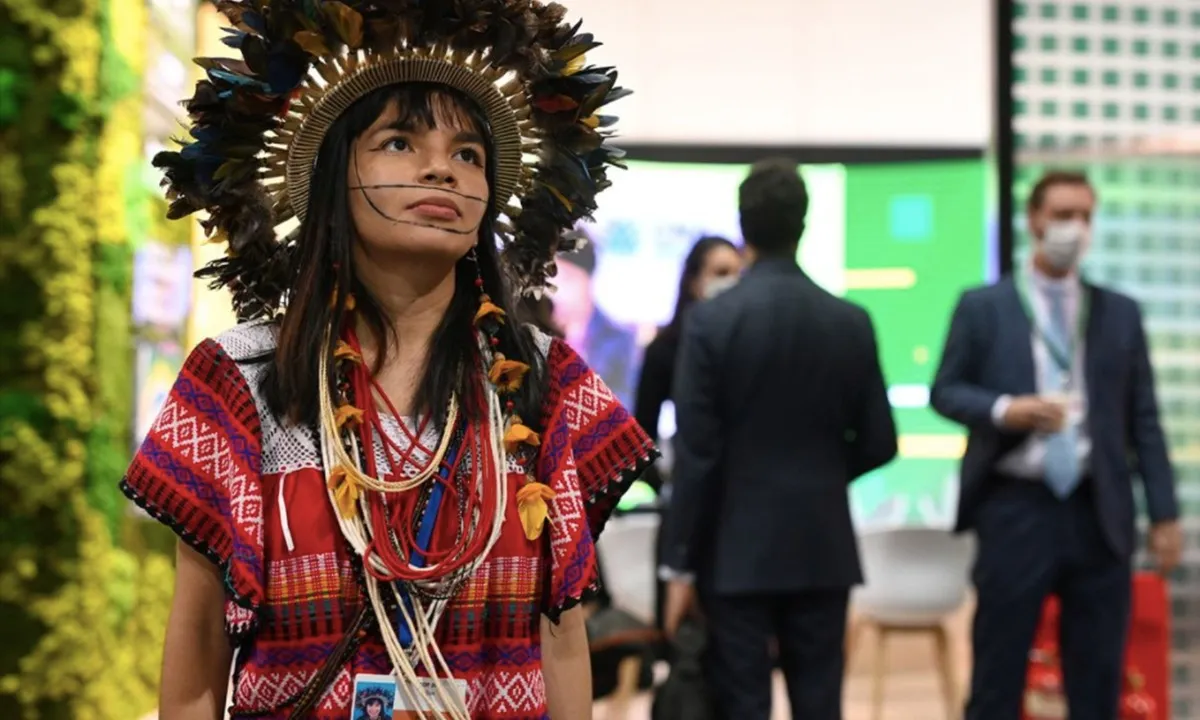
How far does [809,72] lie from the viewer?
26.3ft

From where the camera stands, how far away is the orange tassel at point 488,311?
175cm

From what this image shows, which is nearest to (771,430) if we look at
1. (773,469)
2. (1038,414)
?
(773,469)

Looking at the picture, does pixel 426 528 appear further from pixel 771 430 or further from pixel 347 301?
pixel 771 430

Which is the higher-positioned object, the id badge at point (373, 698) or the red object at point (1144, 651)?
the id badge at point (373, 698)

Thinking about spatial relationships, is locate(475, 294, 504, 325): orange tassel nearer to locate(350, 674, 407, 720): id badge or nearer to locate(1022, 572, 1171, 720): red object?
locate(350, 674, 407, 720): id badge

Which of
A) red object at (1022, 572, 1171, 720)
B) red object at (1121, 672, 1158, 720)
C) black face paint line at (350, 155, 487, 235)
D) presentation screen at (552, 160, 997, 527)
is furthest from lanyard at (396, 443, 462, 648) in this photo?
presentation screen at (552, 160, 997, 527)

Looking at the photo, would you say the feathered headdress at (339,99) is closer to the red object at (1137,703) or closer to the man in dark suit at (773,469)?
the man in dark suit at (773,469)

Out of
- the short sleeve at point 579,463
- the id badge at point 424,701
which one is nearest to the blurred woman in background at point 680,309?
the short sleeve at point 579,463

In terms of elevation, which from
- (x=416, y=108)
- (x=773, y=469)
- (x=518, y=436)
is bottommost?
(x=773, y=469)

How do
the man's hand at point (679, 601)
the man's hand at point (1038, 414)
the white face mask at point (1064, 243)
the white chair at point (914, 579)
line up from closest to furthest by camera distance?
the man's hand at point (679, 601)
the man's hand at point (1038, 414)
the white face mask at point (1064, 243)
the white chair at point (914, 579)

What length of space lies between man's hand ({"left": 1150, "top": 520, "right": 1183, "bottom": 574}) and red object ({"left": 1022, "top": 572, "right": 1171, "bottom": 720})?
24.6 inches

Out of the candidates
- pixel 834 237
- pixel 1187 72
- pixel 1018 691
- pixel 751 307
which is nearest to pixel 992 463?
pixel 1018 691

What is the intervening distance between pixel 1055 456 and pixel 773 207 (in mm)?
1015

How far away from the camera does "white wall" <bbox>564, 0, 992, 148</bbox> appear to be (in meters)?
7.98
